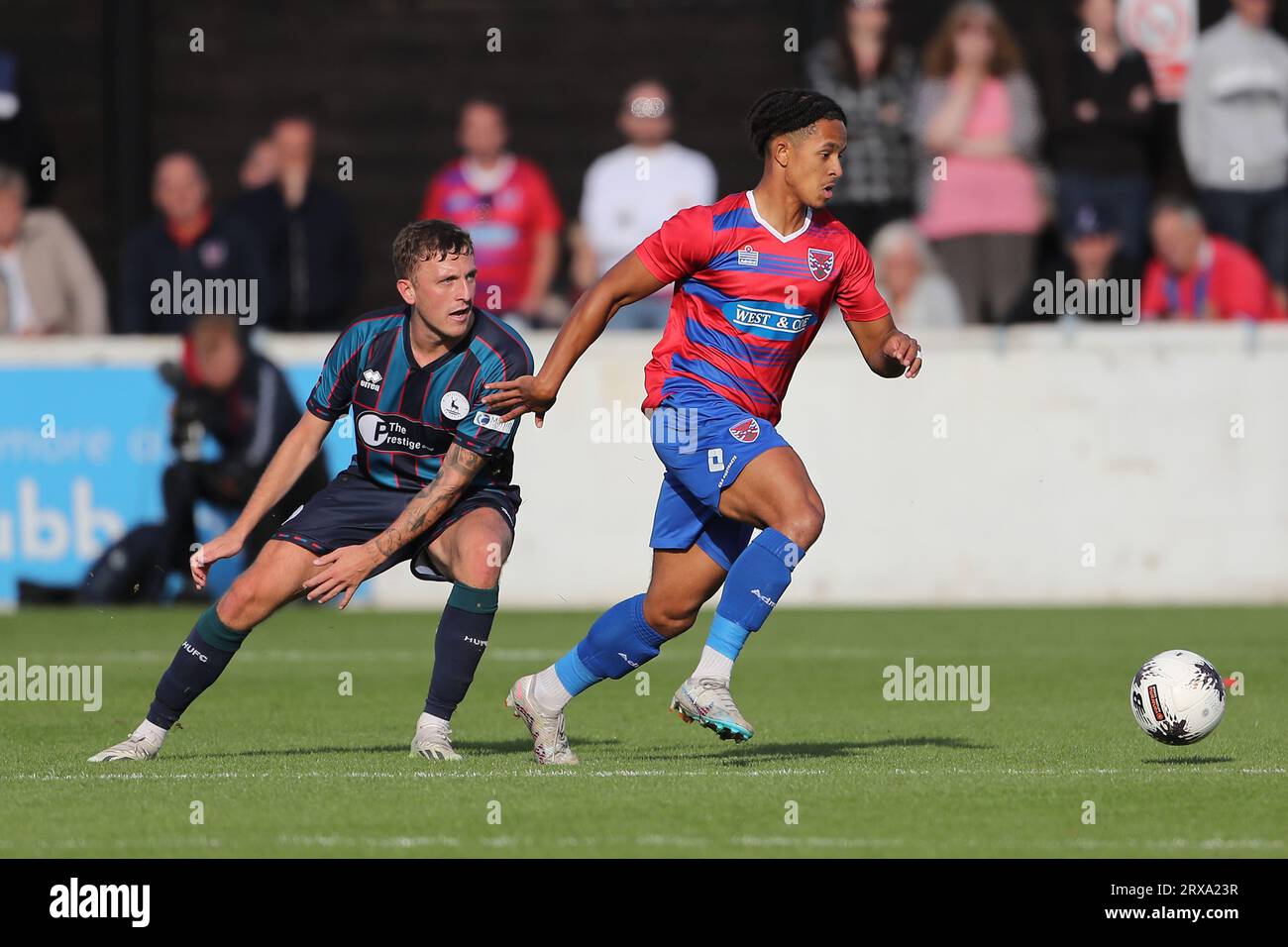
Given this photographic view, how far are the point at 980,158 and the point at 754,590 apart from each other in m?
8.32

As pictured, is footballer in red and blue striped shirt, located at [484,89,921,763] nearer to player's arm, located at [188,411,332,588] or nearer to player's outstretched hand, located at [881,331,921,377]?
player's outstretched hand, located at [881,331,921,377]

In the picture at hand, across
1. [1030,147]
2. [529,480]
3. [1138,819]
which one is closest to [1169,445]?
[1030,147]

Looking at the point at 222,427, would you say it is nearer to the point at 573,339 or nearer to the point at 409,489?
the point at 409,489

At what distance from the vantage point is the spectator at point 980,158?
1527 cm

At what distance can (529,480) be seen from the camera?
14.9 metres

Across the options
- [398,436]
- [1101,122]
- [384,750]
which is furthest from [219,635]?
[1101,122]

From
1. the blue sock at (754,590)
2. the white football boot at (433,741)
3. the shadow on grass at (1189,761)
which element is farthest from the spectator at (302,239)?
the shadow on grass at (1189,761)

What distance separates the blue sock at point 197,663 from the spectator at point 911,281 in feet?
25.6

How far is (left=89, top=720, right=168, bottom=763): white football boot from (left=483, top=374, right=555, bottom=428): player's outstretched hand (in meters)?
1.76

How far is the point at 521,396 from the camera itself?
756cm

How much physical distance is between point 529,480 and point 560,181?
395cm

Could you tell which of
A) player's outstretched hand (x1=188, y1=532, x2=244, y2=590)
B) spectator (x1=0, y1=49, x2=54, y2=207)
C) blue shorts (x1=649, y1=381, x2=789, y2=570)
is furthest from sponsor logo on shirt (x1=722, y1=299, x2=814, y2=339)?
spectator (x1=0, y1=49, x2=54, y2=207)

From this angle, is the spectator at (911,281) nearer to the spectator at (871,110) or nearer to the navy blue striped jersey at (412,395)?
the spectator at (871,110)

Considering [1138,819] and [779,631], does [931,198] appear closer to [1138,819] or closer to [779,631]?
[779,631]
